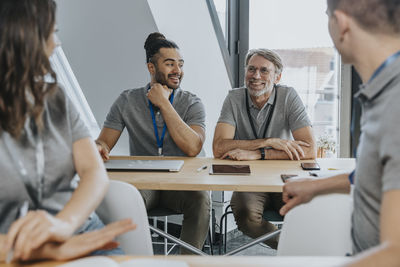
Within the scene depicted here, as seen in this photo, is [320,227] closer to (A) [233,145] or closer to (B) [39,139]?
(B) [39,139]

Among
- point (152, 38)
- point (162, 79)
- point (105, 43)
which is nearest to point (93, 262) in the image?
point (162, 79)

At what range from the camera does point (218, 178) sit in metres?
1.99

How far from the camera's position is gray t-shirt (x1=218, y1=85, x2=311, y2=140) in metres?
2.90

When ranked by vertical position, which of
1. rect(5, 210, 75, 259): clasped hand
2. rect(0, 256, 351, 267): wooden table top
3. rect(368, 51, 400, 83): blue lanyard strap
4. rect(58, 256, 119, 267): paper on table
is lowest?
rect(0, 256, 351, 267): wooden table top

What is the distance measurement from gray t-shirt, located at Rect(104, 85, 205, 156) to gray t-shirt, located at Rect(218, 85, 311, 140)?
0.21 meters

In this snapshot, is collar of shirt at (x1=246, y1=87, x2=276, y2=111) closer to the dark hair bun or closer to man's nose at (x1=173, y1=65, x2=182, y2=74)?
man's nose at (x1=173, y1=65, x2=182, y2=74)

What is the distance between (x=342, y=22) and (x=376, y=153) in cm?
32

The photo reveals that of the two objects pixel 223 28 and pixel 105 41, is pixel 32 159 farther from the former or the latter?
pixel 223 28

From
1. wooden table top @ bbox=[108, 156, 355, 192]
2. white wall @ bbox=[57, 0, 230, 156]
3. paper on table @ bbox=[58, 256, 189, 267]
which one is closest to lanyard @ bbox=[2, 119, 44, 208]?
paper on table @ bbox=[58, 256, 189, 267]

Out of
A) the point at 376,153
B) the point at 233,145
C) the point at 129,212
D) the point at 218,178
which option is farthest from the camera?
the point at 233,145

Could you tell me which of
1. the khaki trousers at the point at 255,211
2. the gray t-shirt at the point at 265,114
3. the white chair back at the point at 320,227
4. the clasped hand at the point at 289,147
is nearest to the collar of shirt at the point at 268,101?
the gray t-shirt at the point at 265,114

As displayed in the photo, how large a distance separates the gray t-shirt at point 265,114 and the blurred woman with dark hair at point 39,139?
168 centimetres

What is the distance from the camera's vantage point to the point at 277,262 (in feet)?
3.24

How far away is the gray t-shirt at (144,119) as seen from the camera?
286cm
